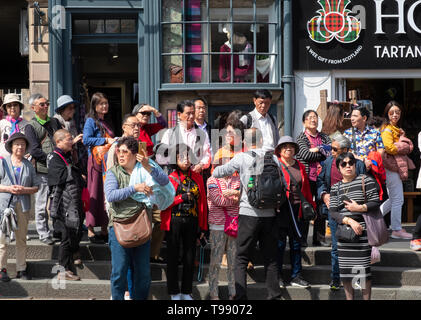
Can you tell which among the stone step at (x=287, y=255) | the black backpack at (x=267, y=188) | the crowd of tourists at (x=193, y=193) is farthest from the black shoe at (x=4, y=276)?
the black backpack at (x=267, y=188)

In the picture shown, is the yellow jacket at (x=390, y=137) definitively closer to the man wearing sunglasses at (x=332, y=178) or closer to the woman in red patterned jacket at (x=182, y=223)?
the man wearing sunglasses at (x=332, y=178)

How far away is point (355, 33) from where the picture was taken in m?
10.8

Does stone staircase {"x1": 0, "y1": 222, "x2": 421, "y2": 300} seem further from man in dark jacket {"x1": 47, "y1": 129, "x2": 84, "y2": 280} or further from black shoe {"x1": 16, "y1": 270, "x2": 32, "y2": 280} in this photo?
man in dark jacket {"x1": 47, "y1": 129, "x2": 84, "y2": 280}

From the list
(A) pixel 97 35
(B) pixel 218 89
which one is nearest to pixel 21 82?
(A) pixel 97 35

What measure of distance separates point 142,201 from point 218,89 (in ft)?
14.6

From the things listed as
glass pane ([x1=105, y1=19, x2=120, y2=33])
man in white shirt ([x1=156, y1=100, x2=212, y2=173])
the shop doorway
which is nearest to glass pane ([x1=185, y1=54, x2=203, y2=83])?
glass pane ([x1=105, y1=19, x2=120, y2=33])

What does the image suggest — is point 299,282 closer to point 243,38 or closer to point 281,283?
point 281,283

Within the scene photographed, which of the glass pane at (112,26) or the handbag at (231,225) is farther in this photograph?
the glass pane at (112,26)

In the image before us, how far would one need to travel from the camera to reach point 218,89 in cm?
1061

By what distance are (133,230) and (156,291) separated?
1.45 m

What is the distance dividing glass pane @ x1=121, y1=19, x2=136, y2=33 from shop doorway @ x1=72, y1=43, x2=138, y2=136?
942 millimetres

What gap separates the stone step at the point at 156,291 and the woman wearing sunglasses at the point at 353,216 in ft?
1.71

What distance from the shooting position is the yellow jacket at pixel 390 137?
9250 millimetres

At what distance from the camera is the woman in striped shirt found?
23.7 ft
